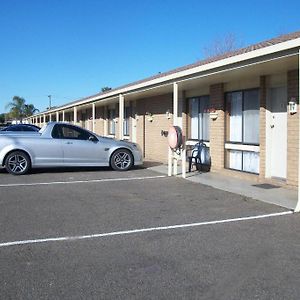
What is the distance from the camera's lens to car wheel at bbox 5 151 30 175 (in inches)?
517

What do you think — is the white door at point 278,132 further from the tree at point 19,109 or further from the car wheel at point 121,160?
the tree at point 19,109

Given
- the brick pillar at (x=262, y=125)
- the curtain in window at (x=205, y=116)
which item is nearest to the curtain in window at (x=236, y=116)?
the brick pillar at (x=262, y=125)

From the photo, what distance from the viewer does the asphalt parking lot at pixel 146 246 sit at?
433 centimetres

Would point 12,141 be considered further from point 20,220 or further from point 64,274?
point 64,274

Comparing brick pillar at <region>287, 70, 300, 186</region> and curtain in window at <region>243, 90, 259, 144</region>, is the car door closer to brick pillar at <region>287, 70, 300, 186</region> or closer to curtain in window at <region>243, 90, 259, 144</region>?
curtain in window at <region>243, 90, 259, 144</region>

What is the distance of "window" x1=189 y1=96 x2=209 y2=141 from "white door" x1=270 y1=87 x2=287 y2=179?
334 centimetres

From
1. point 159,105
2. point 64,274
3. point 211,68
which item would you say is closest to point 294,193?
point 211,68

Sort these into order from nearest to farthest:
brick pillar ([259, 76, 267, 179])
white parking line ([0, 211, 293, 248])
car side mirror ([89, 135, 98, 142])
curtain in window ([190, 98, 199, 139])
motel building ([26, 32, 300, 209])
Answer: white parking line ([0, 211, 293, 248]) < motel building ([26, 32, 300, 209]) < brick pillar ([259, 76, 267, 179]) < car side mirror ([89, 135, 98, 142]) < curtain in window ([190, 98, 199, 139])

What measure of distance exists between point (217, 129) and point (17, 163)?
584 cm

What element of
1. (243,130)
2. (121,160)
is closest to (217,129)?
(243,130)

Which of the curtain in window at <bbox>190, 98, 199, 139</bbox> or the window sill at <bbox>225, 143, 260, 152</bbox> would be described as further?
the curtain in window at <bbox>190, 98, 199, 139</bbox>

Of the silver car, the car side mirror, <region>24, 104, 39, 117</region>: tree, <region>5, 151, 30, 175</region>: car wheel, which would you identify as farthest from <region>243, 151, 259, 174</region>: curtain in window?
<region>24, 104, 39, 117</region>: tree

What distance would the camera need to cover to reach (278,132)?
1071cm

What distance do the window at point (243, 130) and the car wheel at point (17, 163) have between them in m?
5.77
